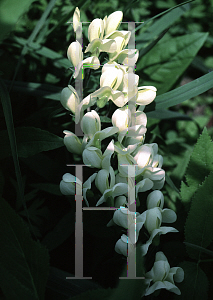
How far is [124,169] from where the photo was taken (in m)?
0.40

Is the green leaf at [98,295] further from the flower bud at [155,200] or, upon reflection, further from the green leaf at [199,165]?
the green leaf at [199,165]

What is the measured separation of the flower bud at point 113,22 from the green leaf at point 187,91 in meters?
0.21

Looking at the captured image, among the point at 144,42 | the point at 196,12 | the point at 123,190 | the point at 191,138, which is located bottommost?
the point at 191,138

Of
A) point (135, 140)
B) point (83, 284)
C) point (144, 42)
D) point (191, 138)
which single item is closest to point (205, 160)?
point (135, 140)

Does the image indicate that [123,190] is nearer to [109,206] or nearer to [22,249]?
[109,206]

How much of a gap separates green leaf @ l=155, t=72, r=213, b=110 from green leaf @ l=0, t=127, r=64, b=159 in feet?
0.89

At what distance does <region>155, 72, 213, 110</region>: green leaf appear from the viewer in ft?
1.85

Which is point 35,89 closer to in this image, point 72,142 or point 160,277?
point 72,142

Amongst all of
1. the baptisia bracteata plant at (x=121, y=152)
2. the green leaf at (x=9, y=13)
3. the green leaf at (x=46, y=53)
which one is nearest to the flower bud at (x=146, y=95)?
the baptisia bracteata plant at (x=121, y=152)

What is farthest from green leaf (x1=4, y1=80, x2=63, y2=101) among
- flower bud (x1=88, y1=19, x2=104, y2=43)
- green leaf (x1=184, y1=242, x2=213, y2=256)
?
green leaf (x1=184, y1=242, x2=213, y2=256)

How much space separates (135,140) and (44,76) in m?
0.49

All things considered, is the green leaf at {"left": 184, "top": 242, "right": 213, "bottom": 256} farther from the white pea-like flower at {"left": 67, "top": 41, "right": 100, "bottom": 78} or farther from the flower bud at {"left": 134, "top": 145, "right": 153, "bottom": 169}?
the white pea-like flower at {"left": 67, "top": 41, "right": 100, "bottom": 78}

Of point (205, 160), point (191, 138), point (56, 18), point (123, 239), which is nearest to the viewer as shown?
point (123, 239)

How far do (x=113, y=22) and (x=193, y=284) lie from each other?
44cm
